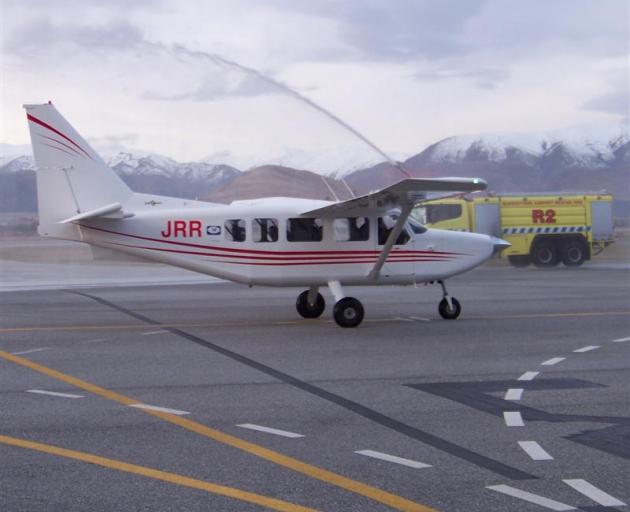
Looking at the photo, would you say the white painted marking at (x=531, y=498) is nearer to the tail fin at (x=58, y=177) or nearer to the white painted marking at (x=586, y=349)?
the white painted marking at (x=586, y=349)

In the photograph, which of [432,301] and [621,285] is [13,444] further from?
[621,285]

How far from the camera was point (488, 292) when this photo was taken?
21.8 m

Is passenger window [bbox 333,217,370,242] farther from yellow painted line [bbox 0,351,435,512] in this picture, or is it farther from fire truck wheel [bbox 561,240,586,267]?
fire truck wheel [bbox 561,240,586,267]

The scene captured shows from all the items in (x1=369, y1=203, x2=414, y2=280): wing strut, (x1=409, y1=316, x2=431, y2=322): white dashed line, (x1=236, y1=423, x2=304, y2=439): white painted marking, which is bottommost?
(x1=236, y1=423, x2=304, y2=439): white painted marking

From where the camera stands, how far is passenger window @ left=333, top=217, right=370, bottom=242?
15.5m

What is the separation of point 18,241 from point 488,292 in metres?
14.5

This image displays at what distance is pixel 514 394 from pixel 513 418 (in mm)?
1131

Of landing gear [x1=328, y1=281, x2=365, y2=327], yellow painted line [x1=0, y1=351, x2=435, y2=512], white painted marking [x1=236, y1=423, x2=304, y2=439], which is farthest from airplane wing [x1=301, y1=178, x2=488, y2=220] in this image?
white painted marking [x1=236, y1=423, x2=304, y2=439]

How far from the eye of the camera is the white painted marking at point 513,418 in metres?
7.69

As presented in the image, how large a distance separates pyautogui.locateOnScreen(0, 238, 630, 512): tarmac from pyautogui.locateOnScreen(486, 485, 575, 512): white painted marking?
1 centimetres

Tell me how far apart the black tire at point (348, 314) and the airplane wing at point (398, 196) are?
157 centimetres

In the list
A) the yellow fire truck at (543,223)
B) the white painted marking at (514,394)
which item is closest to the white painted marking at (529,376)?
the white painted marking at (514,394)

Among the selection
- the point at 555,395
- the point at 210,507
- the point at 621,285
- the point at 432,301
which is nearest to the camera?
the point at 210,507

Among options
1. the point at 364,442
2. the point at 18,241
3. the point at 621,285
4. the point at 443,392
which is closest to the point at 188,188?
the point at 18,241
